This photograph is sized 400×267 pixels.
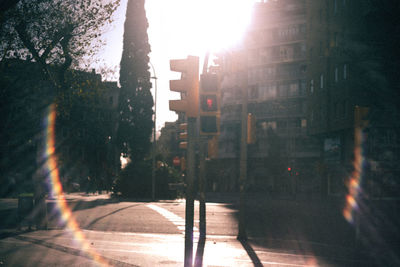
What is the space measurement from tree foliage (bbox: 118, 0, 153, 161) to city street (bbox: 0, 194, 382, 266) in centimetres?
3296

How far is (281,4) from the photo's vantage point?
68.2 metres

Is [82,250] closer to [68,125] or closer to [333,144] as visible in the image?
[68,125]

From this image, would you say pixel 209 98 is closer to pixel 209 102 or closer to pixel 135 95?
pixel 209 102

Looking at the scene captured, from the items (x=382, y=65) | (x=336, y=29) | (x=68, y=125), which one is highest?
(x=336, y=29)

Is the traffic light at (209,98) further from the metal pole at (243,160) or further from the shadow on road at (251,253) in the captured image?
the metal pole at (243,160)

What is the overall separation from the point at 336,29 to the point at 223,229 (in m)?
27.6

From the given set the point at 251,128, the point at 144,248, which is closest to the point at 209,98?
the point at 144,248

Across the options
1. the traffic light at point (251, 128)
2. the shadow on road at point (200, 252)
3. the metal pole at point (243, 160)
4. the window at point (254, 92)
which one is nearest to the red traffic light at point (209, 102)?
the shadow on road at point (200, 252)

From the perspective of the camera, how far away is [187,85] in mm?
6879

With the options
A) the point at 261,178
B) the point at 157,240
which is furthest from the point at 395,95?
the point at 261,178

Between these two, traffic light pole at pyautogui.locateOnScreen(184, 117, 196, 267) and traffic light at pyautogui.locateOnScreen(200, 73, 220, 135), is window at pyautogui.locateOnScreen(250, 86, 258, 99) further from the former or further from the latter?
traffic light pole at pyautogui.locateOnScreen(184, 117, 196, 267)

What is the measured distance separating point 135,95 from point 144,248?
1562 inches

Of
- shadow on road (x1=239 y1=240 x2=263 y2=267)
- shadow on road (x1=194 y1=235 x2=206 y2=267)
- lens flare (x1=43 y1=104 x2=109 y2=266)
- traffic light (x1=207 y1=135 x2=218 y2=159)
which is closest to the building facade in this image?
lens flare (x1=43 y1=104 x2=109 y2=266)

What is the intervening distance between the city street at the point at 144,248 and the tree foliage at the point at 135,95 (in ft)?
108
